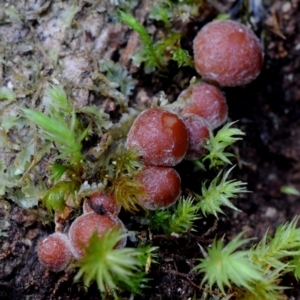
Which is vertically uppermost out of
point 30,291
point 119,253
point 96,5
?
point 96,5

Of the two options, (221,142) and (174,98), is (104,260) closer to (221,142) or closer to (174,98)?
(221,142)

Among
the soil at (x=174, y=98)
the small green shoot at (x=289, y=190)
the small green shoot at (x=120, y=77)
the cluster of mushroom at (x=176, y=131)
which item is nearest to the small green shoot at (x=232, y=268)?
the soil at (x=174, y=98)

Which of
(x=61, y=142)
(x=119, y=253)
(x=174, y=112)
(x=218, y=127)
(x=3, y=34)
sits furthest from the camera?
(x=218, y=127)

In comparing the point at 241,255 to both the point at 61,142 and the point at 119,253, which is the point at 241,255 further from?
the point at 61,142

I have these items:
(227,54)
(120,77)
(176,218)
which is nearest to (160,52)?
(120,77)

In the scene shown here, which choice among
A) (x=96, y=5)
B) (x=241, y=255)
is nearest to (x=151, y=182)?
(x=241, y=255)

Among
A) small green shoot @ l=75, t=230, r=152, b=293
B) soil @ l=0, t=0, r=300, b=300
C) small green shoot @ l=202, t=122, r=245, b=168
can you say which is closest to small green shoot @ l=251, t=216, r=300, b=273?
soil @ l=0, t=0, r=300, b=300
